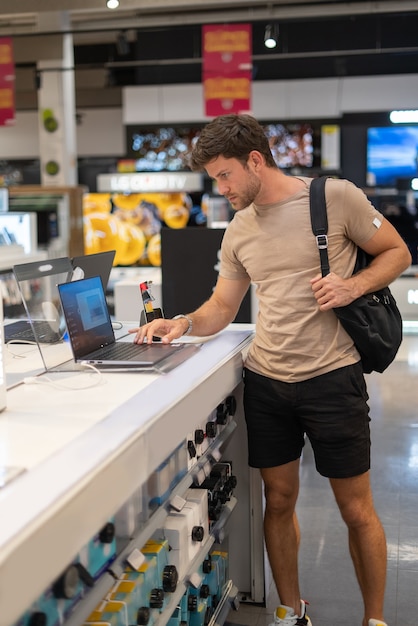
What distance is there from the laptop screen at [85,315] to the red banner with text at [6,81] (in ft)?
26.5

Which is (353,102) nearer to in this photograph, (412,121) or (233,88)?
(412,121)

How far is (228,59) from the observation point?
9.20m

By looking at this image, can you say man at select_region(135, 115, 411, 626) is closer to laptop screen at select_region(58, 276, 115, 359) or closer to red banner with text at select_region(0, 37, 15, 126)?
laptop screen at select_region(58, 276, 115, 359)

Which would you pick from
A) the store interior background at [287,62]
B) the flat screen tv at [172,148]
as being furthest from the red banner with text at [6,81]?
the flat screen tv at [172,148]

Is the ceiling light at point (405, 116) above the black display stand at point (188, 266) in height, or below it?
above

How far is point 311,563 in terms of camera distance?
11.4 ft

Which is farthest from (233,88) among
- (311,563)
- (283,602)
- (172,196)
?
(283,602)

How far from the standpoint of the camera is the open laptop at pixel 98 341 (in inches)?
92.1

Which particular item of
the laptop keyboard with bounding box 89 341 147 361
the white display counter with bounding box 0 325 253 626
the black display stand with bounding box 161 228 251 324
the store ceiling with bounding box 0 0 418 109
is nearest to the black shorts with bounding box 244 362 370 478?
the white display counter with bounding box 0 325 253 626

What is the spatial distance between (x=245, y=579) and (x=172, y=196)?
10.9 meters

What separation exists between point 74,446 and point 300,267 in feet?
3.63

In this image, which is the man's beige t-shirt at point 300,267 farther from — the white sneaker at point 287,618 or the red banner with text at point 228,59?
the red banner with text at point 228,59

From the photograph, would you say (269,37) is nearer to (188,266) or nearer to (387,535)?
(188,266)

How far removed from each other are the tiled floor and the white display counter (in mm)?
1063
